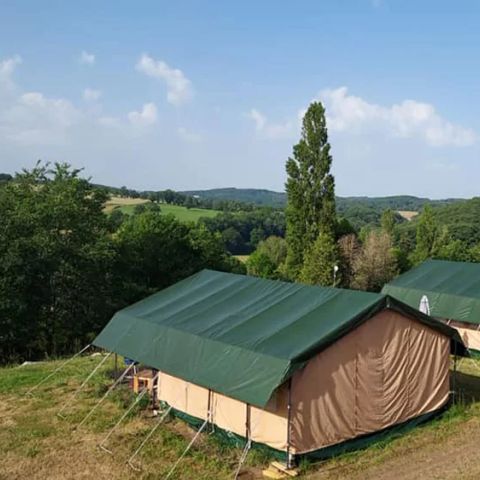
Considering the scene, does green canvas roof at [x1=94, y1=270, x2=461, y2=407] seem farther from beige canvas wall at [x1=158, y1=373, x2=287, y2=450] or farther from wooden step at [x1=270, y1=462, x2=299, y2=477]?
wooden step at [x1=270, y1=462, x2=299, y2=477]

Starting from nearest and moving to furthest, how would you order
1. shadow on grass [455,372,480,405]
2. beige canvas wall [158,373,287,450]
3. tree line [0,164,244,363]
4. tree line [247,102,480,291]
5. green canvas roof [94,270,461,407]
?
green canvas roof [94,270,461,407], beige canvas wall [158,373,287,450], shadow on grass [455,372,480,405], tree line [0,164,244,363], tree line [247,102,480,291]

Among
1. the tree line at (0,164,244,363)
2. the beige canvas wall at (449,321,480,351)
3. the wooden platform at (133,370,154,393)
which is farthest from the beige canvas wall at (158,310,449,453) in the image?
the tree line at (0,164,244,363)

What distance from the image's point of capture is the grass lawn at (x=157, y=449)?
9281mm

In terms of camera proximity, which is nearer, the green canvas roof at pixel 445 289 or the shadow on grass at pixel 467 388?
the shadow on grass at pixel 467 388

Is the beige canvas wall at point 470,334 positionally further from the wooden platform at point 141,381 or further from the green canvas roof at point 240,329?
the wooden platform at point 141,381

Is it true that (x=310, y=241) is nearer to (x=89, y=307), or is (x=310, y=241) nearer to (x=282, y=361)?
(x=89, y=307)

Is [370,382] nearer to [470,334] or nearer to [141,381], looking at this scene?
[141,381]

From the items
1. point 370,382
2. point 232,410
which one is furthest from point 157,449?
point 370,382

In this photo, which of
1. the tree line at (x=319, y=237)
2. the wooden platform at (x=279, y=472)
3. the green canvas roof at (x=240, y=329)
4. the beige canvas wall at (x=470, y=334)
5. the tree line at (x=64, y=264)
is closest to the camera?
the wooden platform at (x=279, y=472)

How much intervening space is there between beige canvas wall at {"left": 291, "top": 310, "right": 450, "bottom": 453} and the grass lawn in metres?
0.41

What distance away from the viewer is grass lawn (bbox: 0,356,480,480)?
9.28m

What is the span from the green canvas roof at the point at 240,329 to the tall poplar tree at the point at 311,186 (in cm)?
2132

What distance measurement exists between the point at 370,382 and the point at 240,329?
2604 millimetres

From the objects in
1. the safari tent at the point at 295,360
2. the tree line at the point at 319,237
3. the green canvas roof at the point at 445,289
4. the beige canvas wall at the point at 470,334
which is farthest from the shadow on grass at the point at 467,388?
the tree line at the point at 319,237
